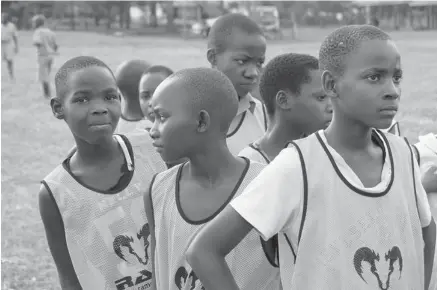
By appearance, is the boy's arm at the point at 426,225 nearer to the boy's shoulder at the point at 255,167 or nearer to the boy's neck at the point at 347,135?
the boy's neck at the point at 347,135

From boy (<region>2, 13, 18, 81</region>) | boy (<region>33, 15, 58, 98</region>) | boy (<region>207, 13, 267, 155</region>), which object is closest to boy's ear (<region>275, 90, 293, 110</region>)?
boy (<region>207, 13, 267, 155</region>)

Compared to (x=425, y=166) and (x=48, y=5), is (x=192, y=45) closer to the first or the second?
(x=48, y=5)

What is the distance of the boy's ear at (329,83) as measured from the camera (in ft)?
6.81

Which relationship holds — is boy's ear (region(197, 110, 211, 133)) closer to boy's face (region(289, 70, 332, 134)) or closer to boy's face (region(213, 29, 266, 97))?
boy's face (region(289, 70, 332, 134))

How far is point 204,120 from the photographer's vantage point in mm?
2301

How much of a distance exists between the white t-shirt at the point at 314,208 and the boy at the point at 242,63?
1.36 meters

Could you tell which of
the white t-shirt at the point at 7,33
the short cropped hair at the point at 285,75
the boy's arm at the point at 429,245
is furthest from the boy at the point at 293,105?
the white t-shirt at the point at 7,33

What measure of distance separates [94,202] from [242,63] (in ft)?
4.15

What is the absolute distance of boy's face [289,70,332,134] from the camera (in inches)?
112

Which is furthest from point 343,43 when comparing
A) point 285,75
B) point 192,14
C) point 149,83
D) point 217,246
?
point 192,14

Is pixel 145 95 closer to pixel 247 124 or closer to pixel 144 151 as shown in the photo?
pixel 247 124

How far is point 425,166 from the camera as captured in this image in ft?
8.68

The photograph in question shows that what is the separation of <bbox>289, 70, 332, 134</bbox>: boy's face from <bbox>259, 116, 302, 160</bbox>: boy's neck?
4 cm

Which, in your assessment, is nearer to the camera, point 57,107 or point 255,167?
point 255,167
